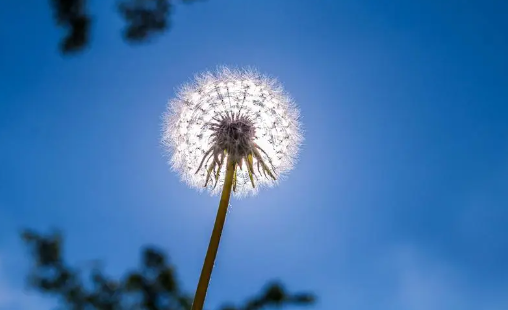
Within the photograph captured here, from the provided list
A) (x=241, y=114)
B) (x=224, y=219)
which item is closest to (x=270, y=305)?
(x=224, y=219)

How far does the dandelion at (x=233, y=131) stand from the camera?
6211 mm

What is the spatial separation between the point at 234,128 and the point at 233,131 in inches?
3.6

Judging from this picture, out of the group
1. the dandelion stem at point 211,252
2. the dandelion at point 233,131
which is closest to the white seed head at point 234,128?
the dandelion at point 233,131

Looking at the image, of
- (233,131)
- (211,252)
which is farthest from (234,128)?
(211,252)

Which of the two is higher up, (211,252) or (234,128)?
(234,128)

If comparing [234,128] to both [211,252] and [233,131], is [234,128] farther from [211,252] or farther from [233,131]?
[211,252]

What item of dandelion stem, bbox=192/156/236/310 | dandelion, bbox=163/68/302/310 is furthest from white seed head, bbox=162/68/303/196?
dandelion stem, bbox=192/156/236/310

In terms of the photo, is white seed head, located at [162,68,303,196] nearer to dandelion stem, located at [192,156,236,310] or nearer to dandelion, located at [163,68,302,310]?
dandelion, located at [163,68,302,310]

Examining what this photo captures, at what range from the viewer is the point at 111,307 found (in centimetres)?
740

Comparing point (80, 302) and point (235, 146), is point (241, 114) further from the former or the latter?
point (80, 302)

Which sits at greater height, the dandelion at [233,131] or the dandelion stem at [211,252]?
the dandelion at [233,131]

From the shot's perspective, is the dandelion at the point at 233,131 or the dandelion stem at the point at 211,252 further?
the dandelion at the point at 233,131

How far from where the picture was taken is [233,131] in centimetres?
633

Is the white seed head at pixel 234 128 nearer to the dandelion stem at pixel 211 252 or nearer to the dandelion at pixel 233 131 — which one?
the dandelion at pixel 233 131
